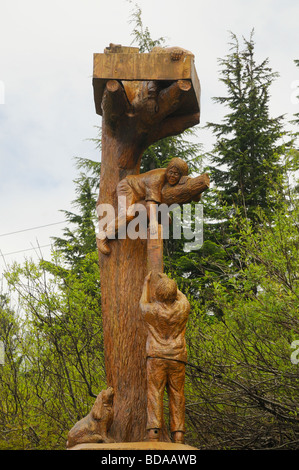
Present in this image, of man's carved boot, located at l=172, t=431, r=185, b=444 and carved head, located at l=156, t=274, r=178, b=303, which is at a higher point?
carved head, located at l=156, t=274, r=178, b=303

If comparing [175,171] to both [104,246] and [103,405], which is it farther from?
[103,405]

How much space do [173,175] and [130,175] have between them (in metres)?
0.46

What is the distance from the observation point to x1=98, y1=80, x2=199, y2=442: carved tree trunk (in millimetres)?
Result: 5180

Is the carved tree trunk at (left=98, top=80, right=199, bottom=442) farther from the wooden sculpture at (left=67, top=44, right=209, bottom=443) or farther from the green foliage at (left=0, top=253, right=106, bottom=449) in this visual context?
the green foliage at (left=0, top=253, right=106, bottom=449)

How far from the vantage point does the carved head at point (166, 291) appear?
4855mm

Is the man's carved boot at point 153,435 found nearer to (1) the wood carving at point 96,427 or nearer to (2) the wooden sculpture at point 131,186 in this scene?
(2) the wooden sculpture at point 131,186

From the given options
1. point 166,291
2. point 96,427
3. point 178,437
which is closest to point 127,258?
point 166,291

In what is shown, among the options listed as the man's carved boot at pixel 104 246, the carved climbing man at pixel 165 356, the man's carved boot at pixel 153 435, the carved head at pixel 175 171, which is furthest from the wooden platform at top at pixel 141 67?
the man's carved boot at pixel 153 435

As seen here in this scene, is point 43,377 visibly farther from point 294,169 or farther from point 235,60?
point 235,60

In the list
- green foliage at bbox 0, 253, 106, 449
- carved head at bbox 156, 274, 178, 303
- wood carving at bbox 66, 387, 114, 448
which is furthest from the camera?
green foliage at bbox 0, 253, 106, 449

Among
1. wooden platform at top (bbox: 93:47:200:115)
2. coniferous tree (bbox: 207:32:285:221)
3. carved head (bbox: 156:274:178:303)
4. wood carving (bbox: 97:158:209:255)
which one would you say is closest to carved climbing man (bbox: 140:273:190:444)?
carved head (bbox: 156:274:178:303)

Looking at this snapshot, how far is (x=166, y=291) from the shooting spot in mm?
4852

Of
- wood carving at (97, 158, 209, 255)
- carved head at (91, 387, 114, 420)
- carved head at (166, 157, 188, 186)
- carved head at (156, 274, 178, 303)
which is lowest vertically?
carved head at (91, 387, 114, 420)

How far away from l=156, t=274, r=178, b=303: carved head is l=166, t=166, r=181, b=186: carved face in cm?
93
